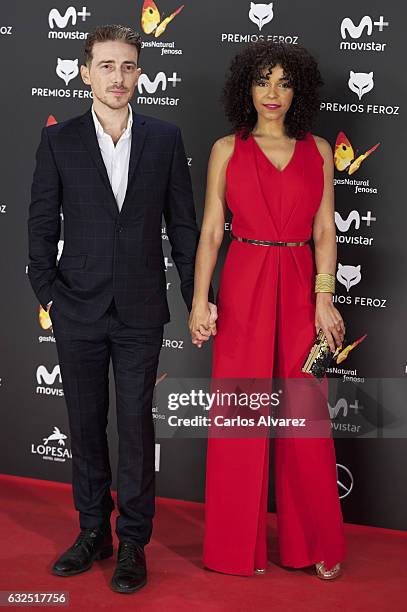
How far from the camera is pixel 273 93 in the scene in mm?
→ 3564

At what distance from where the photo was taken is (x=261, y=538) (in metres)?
3.75

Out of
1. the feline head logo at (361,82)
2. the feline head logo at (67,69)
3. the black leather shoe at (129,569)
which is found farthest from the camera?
the feline head logo at (67,69)

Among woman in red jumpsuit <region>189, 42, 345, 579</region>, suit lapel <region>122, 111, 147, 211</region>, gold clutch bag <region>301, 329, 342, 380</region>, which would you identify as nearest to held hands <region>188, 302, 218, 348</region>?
woman in red jumpsuit <region>189, 42, 345, 579</region>

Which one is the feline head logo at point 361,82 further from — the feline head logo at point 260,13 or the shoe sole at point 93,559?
the shoe sole at point 93,559

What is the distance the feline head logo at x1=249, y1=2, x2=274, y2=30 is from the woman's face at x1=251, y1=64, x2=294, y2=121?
669mm

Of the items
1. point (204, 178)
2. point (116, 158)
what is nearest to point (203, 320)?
point (116, 158)

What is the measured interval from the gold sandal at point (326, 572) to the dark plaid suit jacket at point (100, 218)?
1.15m

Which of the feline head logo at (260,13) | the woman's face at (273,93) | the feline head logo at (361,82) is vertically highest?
the feline head logo at (260,13)

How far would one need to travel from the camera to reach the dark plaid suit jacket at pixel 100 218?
3.45 m

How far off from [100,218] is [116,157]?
0.80ft

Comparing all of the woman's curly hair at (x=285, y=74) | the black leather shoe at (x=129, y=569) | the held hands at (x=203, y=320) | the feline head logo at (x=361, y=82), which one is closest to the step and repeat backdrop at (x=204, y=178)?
the feline head logo at (x=361, y=82)

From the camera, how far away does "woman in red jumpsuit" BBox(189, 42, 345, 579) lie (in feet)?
11.8

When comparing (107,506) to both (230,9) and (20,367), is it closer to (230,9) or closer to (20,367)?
(20,367)

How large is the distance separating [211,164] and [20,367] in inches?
66.1
